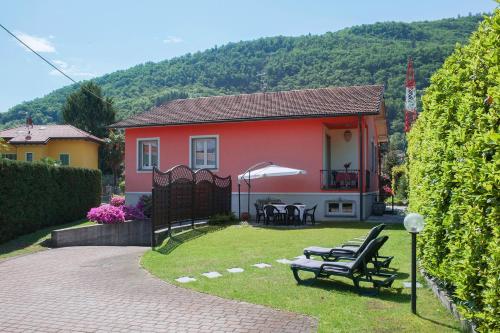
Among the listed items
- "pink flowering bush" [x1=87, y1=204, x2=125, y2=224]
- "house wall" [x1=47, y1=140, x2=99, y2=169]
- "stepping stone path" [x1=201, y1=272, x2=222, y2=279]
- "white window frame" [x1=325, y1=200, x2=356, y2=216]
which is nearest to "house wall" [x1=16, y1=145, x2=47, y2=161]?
"house wall" [x1=47, y1=140, x2=99, y2=169]

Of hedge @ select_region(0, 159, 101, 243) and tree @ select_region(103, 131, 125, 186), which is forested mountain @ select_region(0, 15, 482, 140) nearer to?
tree @ select_region(103, 131, 125, 186)

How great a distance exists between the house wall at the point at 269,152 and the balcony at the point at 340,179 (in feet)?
1.33

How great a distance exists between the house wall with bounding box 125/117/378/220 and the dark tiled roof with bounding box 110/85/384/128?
0.46 m

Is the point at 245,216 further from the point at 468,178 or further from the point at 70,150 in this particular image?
the point at 70,150

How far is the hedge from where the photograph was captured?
12.4m

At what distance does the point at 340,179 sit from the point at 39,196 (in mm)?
11840

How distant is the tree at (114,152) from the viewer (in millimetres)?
47625

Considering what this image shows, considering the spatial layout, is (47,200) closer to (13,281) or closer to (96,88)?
(13,281)

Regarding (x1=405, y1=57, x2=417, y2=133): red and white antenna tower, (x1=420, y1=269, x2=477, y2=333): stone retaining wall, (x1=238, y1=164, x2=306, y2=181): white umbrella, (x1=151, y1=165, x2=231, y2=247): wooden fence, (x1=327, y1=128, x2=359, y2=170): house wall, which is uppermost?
(x1=405, y1=57, x2=417, y2=133): red and white antenna tower

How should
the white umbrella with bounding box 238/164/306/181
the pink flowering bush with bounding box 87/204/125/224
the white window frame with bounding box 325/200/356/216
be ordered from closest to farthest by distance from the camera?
the pink flowering bush with bounding box 87/204/125/224, the white umbrella with bounding box 238/164/306/181, the white window frame with bounding box 325/200/356/216

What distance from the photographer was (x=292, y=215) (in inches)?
640

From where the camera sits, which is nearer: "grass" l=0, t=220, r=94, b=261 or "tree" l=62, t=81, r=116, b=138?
"grass" l=0, t=220, r=94, b=261

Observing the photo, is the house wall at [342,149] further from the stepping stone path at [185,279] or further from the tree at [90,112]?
the tree at [90,112]

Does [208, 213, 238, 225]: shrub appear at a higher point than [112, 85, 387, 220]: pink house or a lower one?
lower
